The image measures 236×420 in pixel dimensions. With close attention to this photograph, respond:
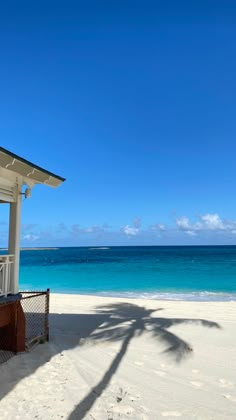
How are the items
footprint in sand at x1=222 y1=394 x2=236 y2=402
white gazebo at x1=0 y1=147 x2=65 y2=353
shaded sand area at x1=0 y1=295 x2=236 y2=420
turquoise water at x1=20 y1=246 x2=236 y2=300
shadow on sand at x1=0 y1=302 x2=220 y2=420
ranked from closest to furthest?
1. shaded sand area at x1=0 y1=295 x2=236 y2=420
2. footprint in sand at x1=222 y1=394 x2=236 y2=402
3. shadow on sand at x1=0 y1=302 x2=220 y2=420
4. white gazebo at x1=0 y1=147 x2=65 y2=353
5. turquoise water at x1=20 y1=246 x2=236 y2=300

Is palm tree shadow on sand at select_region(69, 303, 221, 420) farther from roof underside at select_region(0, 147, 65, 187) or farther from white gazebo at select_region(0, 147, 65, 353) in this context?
roof underside at select_region(0, 147, 65, 187)

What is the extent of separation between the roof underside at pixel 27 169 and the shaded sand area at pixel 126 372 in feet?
12.5

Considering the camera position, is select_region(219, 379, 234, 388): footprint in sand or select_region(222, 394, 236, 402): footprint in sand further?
select_region(219, 379, 234, 388): footprint in sand

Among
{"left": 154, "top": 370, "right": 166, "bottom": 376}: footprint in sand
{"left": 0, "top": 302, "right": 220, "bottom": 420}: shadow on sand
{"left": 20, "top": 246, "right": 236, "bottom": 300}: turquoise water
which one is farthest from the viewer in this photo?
{"left": 20, "top": 246, "right": 236, "bottom": 300}: turquoise water

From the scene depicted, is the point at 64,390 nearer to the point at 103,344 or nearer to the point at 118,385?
the point at 118,385

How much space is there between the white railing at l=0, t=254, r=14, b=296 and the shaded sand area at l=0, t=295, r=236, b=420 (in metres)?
1.40

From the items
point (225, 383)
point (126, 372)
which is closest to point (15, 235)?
point (126, 372)

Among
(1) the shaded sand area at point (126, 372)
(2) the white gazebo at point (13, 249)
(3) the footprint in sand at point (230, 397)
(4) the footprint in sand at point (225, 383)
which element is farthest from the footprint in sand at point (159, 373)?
(2) the white gazebo at point (13, 249)

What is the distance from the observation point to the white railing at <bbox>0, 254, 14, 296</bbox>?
7520 mm

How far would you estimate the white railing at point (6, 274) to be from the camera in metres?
7.52

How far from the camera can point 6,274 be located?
299 inches

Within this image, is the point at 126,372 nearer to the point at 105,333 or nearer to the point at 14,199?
the point at 105,333

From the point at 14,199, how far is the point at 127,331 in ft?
16.2

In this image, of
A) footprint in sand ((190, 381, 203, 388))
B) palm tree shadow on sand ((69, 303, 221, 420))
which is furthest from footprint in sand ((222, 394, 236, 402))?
palm tree shadow on sand ((69, 303, 221, 420))
